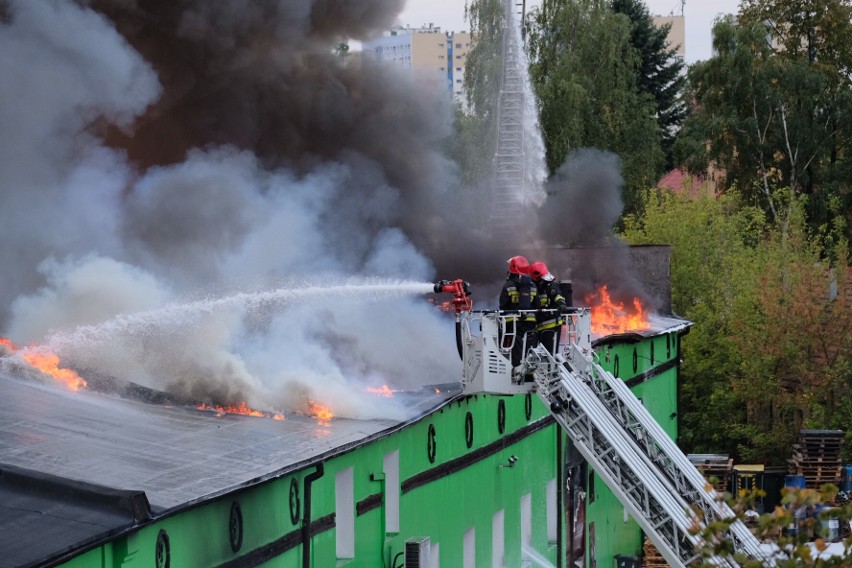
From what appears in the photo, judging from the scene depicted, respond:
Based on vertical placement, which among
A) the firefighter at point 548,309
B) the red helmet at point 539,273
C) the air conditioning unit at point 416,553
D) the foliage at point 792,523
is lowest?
the air conditioning unit at point 416,553

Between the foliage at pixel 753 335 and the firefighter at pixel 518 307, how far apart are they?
64.1 ft

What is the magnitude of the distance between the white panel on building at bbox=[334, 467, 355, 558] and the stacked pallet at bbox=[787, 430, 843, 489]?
2066 cm

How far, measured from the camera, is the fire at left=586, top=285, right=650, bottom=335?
26.4 metres

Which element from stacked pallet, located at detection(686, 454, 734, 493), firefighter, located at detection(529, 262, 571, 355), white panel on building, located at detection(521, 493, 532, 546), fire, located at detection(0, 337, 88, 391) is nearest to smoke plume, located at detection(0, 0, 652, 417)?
fire, located at detection(0, 337, 88, 391)

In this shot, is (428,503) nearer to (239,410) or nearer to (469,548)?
(469,548)

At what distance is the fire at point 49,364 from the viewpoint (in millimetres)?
13594

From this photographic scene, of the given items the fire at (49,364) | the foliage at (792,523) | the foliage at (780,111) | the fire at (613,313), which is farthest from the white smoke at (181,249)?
the foliage at (780,111)

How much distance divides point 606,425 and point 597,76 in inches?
1296

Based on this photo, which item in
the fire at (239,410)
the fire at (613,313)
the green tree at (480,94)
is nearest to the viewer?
the fire at (239,410)

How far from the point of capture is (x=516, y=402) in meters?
18.7

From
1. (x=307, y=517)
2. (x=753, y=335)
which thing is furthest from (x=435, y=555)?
(x=753, y=335)

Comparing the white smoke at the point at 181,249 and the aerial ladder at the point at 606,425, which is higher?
the white smoke at the point at 181,249

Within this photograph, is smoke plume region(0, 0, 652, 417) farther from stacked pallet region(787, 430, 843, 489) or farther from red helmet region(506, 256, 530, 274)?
stacked pallet region(787, 430, 843, 489)

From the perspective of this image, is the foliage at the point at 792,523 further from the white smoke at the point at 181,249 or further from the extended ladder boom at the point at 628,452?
the white smoke at the point at 181,249
